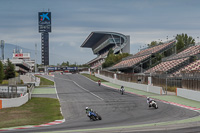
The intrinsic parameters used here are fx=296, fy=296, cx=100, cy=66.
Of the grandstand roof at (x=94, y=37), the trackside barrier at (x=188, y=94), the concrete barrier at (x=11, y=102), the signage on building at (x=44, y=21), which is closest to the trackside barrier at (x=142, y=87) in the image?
the trackside barrier at (x=188, y=94)

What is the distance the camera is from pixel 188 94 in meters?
35.8

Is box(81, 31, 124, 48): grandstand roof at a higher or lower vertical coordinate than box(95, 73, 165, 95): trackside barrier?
higher

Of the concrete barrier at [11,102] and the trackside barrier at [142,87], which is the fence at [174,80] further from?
the concrete barrier at [11,102]

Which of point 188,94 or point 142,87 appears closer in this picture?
point 188,94

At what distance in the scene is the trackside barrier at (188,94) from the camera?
33.5 m

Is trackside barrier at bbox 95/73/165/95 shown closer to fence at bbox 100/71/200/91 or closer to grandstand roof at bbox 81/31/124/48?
fence at bbox 100/71/200/91

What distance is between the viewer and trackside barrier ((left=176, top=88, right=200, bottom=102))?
33.5 meters

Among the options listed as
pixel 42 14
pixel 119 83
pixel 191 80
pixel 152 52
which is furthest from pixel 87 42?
pixel 191 80

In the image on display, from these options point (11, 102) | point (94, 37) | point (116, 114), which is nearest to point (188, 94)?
point (116, 114)

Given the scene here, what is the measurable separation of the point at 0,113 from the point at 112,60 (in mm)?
80888

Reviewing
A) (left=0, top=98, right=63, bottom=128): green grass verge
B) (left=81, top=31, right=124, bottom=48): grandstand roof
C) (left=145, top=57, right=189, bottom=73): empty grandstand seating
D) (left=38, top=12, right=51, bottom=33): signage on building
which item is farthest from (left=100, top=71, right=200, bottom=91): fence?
(left=81, top=31, right=124, bottom=48): grandstand roof

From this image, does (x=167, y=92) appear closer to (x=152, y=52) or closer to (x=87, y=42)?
(x=152, y=52)

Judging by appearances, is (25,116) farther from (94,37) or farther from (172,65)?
(94,37)

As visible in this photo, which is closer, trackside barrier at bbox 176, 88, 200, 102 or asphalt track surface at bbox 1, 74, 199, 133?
asphalt track surface at bbox 1, 74, 199, 133
